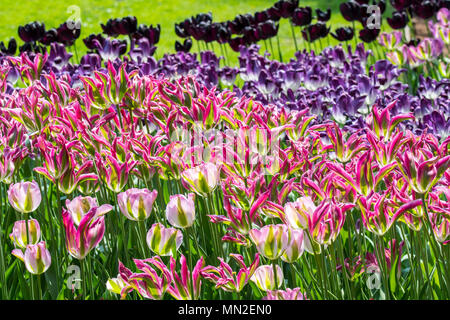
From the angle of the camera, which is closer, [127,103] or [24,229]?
[24,229]

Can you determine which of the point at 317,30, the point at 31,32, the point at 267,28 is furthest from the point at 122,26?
the point at 317,30

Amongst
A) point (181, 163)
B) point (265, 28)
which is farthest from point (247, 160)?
point (265, 28)

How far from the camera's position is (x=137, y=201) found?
1.80 metres

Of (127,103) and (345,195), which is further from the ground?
(127,103)

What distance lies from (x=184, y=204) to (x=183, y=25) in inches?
182

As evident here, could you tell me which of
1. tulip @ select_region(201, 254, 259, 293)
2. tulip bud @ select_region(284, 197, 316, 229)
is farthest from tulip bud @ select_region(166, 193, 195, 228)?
tulip bud @ select_region(284, 197, 316, 229)

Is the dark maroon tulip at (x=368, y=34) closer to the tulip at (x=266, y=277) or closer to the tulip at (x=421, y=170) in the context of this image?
the tulip at (x=421, y=170)

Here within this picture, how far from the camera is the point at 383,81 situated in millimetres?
4242

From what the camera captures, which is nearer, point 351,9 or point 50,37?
point 50,37

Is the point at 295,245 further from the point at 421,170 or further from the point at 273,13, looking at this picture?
the point at 273,13

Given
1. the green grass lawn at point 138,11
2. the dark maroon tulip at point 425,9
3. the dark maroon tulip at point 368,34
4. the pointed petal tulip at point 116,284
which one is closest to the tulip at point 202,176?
the pointed petal tulip at point 116,284

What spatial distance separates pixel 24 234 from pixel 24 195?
13 cm
